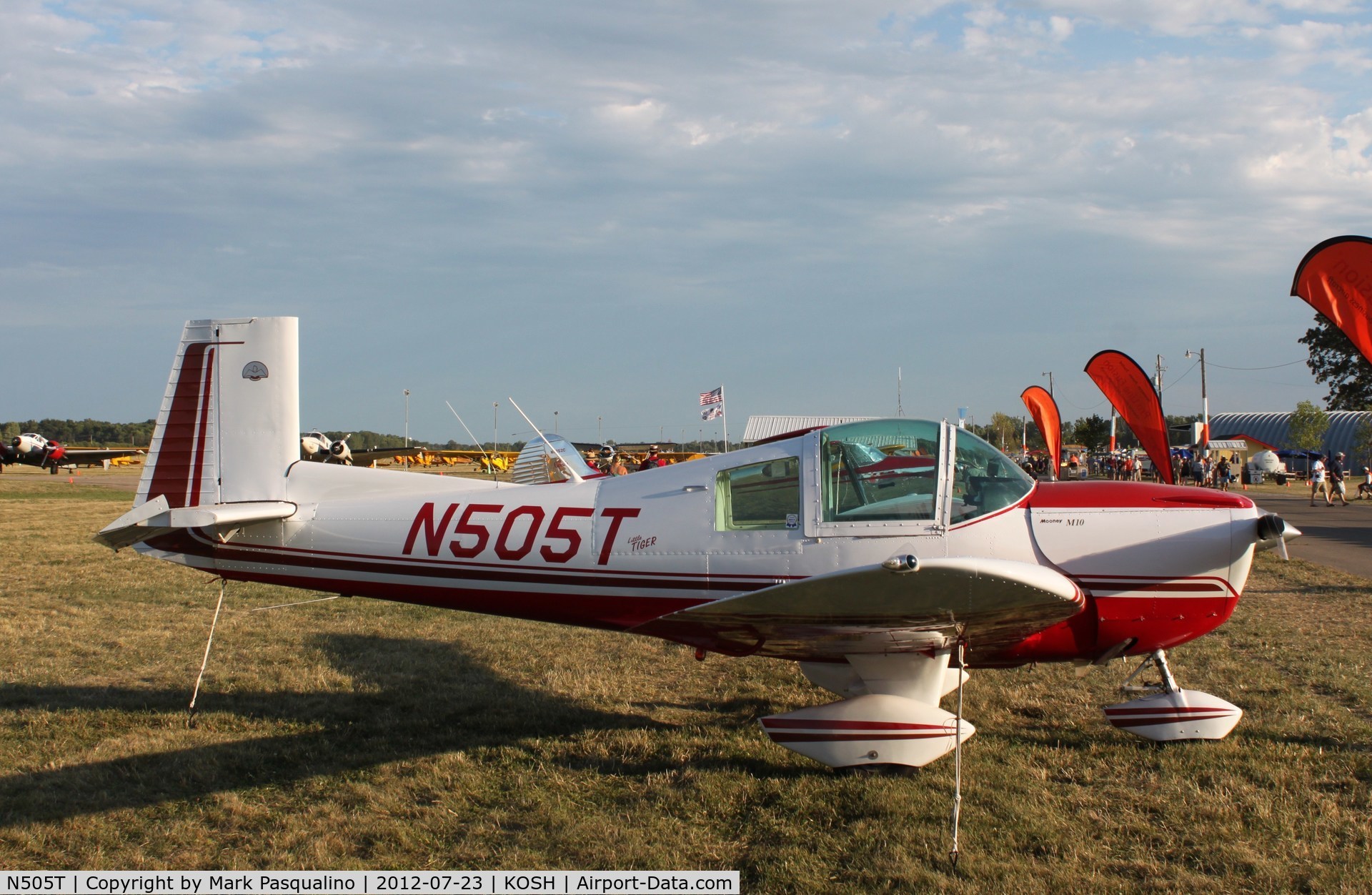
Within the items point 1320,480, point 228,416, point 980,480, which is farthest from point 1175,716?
point 1320,480

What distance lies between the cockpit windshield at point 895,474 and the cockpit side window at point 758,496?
20 cm

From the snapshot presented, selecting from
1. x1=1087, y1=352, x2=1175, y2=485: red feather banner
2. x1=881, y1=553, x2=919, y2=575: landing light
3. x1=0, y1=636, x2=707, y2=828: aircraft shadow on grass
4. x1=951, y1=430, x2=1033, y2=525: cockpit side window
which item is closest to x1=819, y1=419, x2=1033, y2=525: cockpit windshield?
x1=951, y1=430, x2=1033, y2=525: cockpit side window

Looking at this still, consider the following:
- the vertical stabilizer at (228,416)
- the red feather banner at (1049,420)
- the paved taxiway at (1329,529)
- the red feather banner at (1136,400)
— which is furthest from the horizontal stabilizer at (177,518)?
the red feather banner at (1049,420)

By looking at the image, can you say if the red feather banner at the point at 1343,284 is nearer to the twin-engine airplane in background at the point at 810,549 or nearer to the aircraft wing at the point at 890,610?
the twin-engine airplane in background at the point at 810,549

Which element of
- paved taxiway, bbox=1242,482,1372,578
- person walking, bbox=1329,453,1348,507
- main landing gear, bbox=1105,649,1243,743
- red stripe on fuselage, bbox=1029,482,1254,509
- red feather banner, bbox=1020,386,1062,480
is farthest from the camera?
person walking, bbox=1329,453,1348,507

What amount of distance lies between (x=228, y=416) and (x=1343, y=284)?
7.43 m

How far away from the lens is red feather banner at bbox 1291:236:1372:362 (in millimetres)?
5633

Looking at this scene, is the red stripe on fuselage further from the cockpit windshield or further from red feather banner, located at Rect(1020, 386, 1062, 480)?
red feather banner, located at Rect(1020, 386, 1062, 480)

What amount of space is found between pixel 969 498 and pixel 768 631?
1361mm

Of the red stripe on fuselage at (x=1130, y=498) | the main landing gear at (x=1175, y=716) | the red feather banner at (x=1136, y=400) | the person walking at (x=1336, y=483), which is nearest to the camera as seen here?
the red stripe on fuselage at (x=1130, y=498)

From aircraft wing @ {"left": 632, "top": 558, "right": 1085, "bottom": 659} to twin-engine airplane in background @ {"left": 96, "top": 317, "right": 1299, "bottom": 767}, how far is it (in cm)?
3

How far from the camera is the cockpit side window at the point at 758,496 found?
16.8ft

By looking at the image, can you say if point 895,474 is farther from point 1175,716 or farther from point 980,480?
point 1175,716

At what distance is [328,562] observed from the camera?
586 cm
